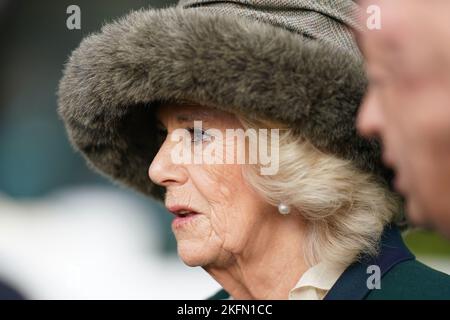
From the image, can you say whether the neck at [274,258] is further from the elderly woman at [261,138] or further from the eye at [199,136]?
the eye at [199,136]

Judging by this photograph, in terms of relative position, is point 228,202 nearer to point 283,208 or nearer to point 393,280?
point 283,208

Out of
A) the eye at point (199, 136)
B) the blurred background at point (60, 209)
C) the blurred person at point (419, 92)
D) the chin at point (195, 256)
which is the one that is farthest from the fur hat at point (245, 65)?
the blurred background at point (60, 209)

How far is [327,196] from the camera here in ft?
7.41

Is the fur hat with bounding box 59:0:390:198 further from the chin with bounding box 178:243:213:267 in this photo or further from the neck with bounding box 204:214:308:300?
the chin with bounding box 178:243:213:267

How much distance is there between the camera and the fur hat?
6.83 ft

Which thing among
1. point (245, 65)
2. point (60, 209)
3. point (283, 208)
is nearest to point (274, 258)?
point (283, 208)

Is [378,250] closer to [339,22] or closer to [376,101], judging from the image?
[339,22]

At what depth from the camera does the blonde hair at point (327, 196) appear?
226 centimetres

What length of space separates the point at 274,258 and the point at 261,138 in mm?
408

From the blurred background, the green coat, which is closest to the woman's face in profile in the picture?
the green coat

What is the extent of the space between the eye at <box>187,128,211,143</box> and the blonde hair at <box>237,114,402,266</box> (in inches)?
6.2

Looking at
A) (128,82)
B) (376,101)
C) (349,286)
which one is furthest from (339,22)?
(376,101)

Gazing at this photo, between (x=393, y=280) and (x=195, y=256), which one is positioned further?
(x=195, y=256)
